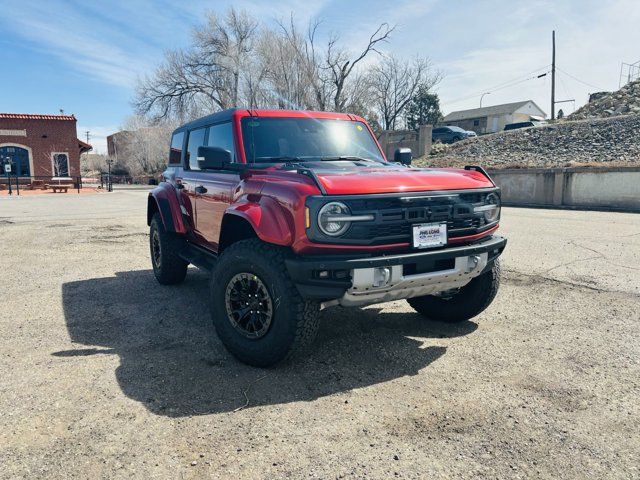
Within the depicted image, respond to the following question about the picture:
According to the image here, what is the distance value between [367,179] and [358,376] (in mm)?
1399

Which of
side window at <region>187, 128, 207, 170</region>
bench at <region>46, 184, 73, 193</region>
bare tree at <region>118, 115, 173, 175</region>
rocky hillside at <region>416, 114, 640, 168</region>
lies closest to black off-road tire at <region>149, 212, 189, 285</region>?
side window at <region>187, 128, 207, 170</region>

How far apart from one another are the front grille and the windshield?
4.17 feet

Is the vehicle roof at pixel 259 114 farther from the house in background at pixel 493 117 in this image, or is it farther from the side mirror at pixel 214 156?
the house in background at pixel 493 117

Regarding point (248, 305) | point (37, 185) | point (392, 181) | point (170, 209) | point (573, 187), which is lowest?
point (248, 305)

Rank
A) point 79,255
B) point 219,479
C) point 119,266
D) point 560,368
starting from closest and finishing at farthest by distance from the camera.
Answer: point 219,479, point 560,368, point 119,266, point 79,255

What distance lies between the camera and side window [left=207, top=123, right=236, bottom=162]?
4.35 meters

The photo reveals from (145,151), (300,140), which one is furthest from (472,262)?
(145,151)

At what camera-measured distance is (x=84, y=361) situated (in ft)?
11.9

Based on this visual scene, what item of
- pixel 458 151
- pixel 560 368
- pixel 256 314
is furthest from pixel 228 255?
pixel 458 151

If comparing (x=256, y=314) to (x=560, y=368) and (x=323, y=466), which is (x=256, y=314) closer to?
(x=323, y=466)

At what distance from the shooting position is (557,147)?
84.0ft

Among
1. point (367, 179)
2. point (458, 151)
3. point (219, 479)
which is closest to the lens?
point (219, 479)

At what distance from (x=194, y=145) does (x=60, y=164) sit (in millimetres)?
39220

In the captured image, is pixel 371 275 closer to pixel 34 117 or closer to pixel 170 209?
pixel 170 209
